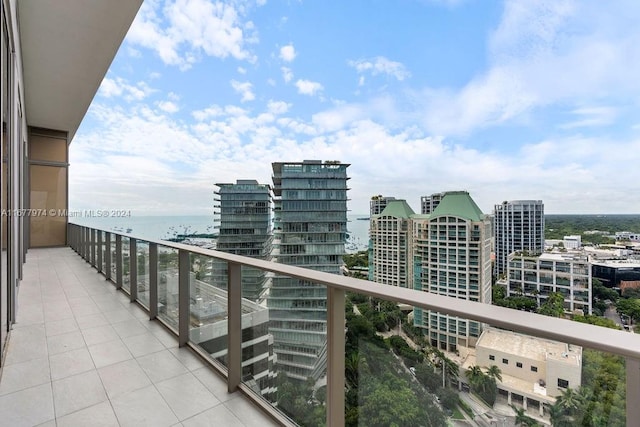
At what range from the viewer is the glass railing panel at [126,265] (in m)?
4.04

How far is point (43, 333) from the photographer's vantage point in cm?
290

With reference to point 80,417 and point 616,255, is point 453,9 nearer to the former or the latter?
point 616,255

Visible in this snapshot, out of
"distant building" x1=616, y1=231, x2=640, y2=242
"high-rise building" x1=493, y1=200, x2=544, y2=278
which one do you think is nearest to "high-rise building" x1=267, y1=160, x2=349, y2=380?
"high-rise building" x1=493, y1=200, x2=544, y2=278

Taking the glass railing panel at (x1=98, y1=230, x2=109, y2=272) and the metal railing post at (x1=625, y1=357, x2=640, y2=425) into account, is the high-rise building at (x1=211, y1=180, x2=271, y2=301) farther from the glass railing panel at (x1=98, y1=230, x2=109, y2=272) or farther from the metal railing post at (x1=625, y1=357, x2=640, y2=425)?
the metal railing post at (x1=625, y1=357, x2=640, y2=425)

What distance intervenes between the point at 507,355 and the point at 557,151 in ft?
79.5

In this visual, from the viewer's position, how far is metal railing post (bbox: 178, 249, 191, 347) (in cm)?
266

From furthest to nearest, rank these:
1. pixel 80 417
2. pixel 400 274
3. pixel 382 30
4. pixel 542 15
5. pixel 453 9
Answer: pixel 382 30 < pixel 453 9 < pixel 542 15 < pixel 400 274 < pixel 80 417

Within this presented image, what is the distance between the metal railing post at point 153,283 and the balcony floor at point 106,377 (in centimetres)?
13

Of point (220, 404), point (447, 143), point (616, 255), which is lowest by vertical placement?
point (220, 404)

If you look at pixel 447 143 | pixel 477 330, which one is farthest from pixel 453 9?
pixel 477 330

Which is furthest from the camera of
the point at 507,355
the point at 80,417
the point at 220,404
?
the point at 220,404

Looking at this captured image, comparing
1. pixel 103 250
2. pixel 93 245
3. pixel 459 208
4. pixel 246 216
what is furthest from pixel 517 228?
pixel 93 245

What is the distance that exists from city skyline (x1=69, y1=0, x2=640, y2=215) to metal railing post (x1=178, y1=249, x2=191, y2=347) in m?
4.36

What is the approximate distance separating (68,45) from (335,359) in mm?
6863
